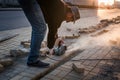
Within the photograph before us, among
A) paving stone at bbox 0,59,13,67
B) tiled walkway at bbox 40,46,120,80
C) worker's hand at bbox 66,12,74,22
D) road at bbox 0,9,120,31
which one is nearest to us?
worker's hand at bbox 66,12,74,22

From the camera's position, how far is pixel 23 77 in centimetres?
444

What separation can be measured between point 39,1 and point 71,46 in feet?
9.31

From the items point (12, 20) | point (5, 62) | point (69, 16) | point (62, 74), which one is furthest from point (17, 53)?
point (12, 20)

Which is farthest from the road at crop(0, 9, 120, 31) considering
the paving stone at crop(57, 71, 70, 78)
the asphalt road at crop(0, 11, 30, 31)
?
the paving stone at crop(57, 71, 70, 78)

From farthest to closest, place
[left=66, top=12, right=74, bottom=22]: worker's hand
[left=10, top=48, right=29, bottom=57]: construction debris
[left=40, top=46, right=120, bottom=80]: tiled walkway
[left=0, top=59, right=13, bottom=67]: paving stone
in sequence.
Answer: [left=10, top=48, right=29, bottom=57]: construction debris
[left=0, top=59, right=13, bottom=67]: paving stone
[left=40, top=46, right=120, bottom=80]: tiled walkway
[left=66, top=12, right=74, bottom=22]: worker's hand

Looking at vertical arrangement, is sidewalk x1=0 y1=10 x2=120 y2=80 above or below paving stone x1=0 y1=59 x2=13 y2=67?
below

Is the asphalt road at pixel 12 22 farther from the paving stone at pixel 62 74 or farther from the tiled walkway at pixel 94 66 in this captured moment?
the paving stone at pixel 62 74

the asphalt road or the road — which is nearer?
the asphalt road

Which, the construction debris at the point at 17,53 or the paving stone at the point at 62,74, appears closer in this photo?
the paving stone at the point at 62,74

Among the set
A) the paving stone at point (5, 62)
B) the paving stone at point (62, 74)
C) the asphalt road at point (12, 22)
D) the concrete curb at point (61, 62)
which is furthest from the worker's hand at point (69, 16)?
the asphalt road at point (12, 22)

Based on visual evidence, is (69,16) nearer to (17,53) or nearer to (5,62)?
(5,62)

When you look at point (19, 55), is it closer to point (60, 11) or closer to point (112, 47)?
point (60, 11)

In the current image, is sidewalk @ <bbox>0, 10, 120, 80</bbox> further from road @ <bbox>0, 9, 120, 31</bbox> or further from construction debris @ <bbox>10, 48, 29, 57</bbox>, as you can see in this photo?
road @ <bbox>0, 9, 120, 31</bbox>

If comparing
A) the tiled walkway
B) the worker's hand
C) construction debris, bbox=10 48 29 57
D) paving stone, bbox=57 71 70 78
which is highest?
the worker's hand
